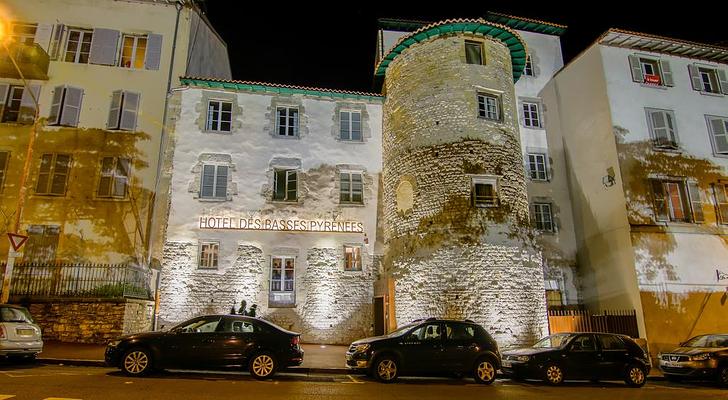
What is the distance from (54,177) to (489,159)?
17275 mm

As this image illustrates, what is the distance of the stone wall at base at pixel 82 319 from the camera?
14.4 metres

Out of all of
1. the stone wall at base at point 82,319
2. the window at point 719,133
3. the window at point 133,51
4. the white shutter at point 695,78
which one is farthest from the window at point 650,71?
the stone wall at base at point 82,319

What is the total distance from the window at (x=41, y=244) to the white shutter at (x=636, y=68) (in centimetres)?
2484

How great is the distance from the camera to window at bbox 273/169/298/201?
1858 centimetres

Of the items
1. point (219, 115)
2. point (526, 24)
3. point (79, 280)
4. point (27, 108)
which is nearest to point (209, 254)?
point (79, 280)

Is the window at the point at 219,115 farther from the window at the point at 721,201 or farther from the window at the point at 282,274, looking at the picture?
the window at the point at 721,201

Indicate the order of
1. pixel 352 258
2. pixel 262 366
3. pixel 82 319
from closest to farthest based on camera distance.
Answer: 1. pixel 262 366
2. pixel 82 319
3. pixel 352 258

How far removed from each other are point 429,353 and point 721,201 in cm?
1596

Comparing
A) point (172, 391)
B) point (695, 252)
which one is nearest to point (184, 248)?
point (172, 391)

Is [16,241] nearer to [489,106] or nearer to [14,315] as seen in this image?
[14,315]

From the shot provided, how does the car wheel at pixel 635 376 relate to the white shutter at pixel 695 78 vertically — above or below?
below

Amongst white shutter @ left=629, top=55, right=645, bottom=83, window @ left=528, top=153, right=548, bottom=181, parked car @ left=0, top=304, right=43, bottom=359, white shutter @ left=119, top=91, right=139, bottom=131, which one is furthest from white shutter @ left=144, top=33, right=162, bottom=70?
white shutter @ left=629, top=55, right=645, bottom=83

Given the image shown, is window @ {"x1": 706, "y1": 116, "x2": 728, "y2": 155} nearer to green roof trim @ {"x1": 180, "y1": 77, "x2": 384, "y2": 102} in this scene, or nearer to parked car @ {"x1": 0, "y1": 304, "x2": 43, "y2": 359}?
green roof trim @ {"x1": 180, "y1": 77, "x2": 384, "y2": 102}

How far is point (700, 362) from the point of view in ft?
39.8
